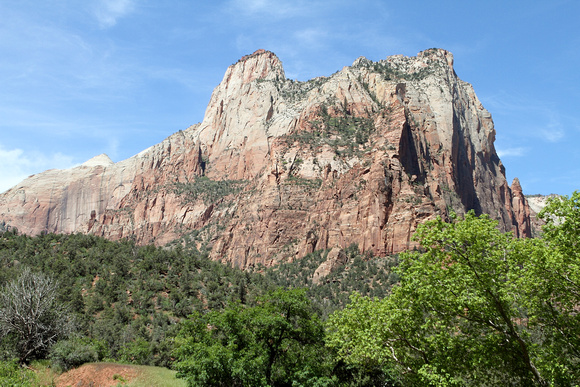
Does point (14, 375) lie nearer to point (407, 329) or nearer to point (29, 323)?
point (29, 323)

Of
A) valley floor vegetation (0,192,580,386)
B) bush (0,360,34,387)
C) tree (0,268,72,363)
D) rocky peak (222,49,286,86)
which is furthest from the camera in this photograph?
rocky peak (222,49,286,86)

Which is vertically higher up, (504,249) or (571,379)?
(504,249)

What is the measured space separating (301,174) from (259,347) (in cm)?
9591

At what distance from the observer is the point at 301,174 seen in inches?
4702

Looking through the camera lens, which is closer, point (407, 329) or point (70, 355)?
point (407, 329)

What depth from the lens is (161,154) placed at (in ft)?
570

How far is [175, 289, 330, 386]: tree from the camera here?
22844 mm

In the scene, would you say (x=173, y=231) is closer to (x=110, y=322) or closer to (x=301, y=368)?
(x=110, y=322)

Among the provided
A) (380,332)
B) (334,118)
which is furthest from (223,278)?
(334,118)

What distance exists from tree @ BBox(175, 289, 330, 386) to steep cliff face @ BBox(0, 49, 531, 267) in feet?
209

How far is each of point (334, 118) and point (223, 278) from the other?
2994 inches

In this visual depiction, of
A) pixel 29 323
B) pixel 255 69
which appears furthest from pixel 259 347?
pixel 255 69

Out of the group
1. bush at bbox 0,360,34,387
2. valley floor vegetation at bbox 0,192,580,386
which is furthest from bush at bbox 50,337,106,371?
bush at bbox 0,360,34,387

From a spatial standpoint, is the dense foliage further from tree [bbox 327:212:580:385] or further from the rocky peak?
the rocky peak
